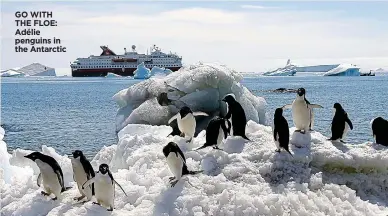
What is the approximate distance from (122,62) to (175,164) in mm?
79467

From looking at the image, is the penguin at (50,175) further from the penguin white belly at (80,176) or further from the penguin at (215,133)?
the penguin at (215,133)

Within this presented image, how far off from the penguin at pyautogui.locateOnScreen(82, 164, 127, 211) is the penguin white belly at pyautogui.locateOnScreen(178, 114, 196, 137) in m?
2.07

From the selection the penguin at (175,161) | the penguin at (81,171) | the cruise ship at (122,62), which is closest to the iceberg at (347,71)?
the cruise ship at (122,62)

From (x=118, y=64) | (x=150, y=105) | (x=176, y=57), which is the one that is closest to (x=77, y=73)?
(x=118, y=64)

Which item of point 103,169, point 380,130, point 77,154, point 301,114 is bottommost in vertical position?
point 103,169

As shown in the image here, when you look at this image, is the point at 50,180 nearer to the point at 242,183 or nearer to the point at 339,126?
the point at 242,183

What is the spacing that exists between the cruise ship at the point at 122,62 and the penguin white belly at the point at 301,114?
7489 centimetres

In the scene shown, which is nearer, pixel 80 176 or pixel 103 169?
pixel 103 169

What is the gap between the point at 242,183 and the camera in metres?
7.77

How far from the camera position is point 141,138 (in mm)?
9289

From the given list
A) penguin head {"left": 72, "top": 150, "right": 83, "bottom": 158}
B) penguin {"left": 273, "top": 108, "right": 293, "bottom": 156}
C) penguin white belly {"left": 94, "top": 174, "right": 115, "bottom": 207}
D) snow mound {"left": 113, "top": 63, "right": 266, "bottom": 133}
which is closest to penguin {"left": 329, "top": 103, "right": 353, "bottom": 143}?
penguin {"left": 273, "top": 108, "right": 293, "bottom": 156}

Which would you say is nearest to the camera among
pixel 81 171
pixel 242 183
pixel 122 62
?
pixel 81 171

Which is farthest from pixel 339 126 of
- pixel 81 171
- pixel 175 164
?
pixel 81 171

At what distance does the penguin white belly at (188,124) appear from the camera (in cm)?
888
